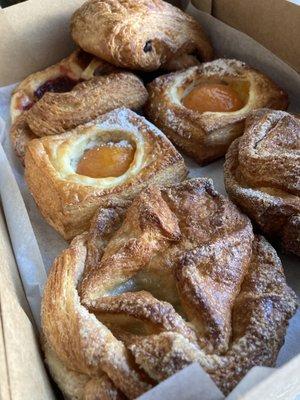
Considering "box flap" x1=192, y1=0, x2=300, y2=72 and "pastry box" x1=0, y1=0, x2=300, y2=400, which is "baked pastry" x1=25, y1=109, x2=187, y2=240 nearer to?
"pastry box" x1=0, y1=0, x2=300, y2=400

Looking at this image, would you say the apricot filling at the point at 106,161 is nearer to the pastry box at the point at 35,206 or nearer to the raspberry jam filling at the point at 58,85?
the pastry box at the point at 35,206

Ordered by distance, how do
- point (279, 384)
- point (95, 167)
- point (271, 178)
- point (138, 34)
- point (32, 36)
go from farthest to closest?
point (32, 36) → point (138, 34) → point (95, 167) → point (271, 178) → point (279, 384)

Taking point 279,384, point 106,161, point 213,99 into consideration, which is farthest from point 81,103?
point 279,384

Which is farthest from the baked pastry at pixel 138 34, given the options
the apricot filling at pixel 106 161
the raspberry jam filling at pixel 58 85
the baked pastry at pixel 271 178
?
the baked pastry at pixel 271 178

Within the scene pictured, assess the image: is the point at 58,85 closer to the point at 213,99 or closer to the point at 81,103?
the point at 81,103

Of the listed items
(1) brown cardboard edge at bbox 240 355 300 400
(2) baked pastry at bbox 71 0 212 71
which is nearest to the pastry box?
(1) brown cardboard edge at bbox 240 355 300 400
